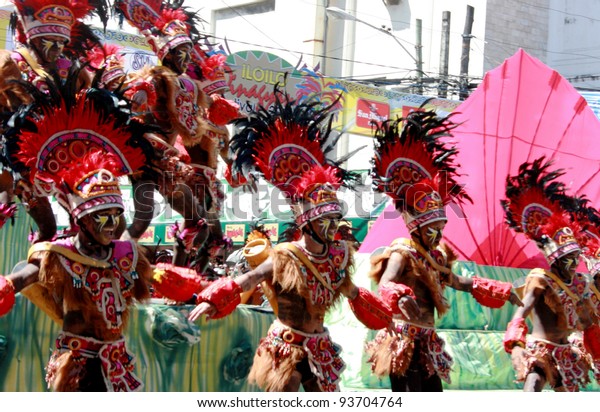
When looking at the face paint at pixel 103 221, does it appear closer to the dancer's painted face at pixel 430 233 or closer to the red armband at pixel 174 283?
the red armband at pixel 174 283

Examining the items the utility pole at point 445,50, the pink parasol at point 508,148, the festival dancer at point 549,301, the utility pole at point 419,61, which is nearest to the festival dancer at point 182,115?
the festival dancer at point 549,301

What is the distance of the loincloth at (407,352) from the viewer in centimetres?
662

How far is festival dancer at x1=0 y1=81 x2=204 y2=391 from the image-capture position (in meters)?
4.93

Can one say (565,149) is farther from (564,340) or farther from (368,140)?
(368,140)

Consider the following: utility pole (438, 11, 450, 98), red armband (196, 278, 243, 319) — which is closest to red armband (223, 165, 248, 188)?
red armband (196, 278, 243, 319)

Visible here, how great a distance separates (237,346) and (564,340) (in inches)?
99.9

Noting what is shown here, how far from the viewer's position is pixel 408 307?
6207 millimetres

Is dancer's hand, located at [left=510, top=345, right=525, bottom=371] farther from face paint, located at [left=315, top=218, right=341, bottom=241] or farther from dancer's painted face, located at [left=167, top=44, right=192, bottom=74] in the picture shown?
dancer's painted face, located at [left=167, top=44, right=192, bottom=74]

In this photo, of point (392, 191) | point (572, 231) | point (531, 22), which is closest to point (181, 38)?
point (392, 191)

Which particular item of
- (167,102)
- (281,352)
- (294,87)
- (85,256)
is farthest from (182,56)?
(294,87)

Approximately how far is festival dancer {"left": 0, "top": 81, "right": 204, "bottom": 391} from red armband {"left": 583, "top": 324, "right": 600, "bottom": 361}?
404 cm

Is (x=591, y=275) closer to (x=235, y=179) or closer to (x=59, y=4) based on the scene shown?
(x=235, y=179)

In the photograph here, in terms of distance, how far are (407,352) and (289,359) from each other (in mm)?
1220

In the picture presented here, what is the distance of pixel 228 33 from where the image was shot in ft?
95.5
